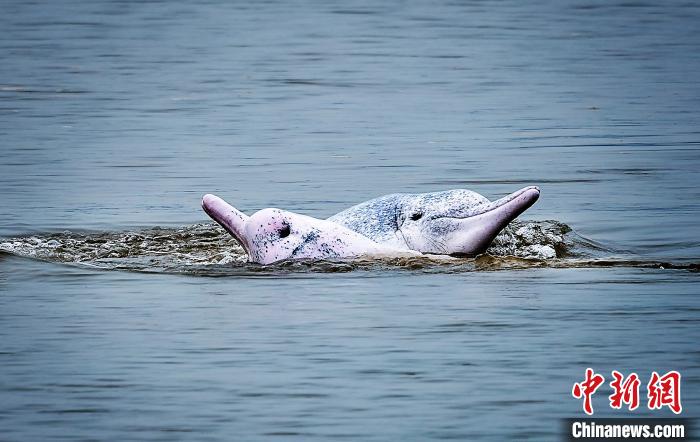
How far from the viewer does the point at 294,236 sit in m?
16.4

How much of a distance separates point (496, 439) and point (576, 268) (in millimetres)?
5115

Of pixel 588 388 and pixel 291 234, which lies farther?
pixel 291 234

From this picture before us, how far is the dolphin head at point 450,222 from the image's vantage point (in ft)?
52.5

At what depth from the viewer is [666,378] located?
13.1m

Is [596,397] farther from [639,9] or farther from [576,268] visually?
[639,9]

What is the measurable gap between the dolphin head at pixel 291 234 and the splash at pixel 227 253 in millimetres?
102

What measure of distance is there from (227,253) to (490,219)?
3.04 metres

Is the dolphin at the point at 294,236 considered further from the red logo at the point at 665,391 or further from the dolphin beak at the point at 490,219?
the red logo at the point at 665,391

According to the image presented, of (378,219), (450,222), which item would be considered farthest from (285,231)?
(450,222)

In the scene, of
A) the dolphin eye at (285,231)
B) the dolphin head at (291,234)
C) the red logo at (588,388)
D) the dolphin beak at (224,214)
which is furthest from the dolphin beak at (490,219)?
the red logo at (588,388)

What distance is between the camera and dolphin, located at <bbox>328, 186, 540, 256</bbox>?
1597cm

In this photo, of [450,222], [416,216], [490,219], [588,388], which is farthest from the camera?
[416,216]

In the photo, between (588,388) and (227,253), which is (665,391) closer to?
(588,388)

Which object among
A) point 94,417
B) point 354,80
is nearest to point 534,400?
point 94,417
